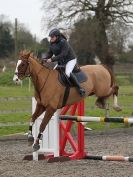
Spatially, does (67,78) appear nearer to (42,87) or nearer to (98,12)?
(42,87)

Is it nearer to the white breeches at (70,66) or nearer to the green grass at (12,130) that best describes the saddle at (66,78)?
the white breeches at (70,66)

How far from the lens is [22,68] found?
30.5ft

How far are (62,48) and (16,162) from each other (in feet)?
8.03

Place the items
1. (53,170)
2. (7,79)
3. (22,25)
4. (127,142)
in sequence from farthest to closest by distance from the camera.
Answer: (22,25) < (7,79) < (127,142) < (53,170)

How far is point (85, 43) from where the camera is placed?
38438 mm

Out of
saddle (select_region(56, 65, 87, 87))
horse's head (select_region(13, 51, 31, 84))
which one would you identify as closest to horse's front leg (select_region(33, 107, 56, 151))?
saddle (select_region(56, 65, 87, 87))

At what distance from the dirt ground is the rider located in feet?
5.27

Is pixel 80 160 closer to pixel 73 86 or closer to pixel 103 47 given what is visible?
pixel 73 86

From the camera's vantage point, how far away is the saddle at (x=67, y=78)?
973 centimetres

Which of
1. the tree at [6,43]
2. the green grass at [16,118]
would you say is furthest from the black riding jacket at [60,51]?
the tree at [6,43]

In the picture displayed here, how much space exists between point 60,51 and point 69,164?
88.9 inches

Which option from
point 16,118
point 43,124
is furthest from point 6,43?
point 43,124

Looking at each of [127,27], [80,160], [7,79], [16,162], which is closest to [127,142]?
[80,160]

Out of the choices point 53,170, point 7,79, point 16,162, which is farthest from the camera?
point 7,79
